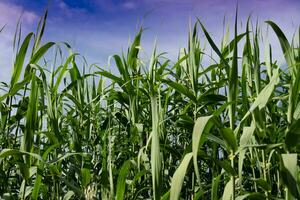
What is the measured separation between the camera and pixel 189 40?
171cm

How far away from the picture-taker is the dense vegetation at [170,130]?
1211 mm

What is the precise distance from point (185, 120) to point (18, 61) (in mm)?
655

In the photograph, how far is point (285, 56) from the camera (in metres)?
1.42

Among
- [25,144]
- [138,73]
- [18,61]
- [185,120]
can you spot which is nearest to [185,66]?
[138,73]

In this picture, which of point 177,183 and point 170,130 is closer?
point 177,183

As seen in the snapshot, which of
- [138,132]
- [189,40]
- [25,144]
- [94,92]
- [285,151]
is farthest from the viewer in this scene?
[94,92]

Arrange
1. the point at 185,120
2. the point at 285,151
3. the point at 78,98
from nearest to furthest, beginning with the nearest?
the point at 285,151 < the point at 185,120 < the point at 78,98

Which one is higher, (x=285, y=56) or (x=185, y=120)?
(x=285, y=56)

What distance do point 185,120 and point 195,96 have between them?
0.24m

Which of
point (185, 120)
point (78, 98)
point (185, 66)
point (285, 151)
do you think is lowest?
point (285, 151)

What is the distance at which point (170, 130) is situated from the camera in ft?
7.57

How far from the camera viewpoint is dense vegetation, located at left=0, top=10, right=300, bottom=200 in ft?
3.97

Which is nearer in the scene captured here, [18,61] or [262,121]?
[262,121]

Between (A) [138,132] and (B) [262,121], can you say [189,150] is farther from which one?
(A) [138,132]
